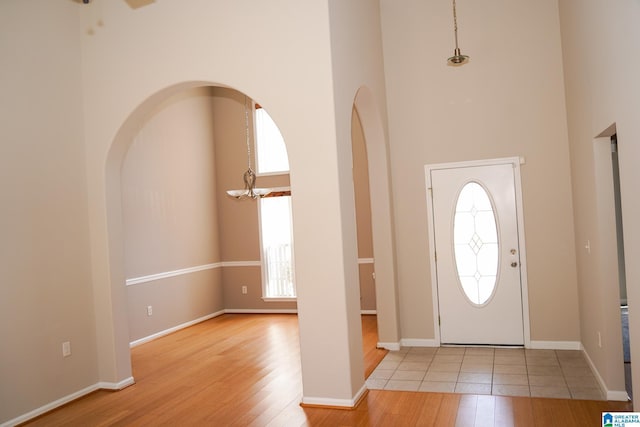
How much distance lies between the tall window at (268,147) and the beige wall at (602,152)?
4.40 m

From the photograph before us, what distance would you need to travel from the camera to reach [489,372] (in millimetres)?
4559

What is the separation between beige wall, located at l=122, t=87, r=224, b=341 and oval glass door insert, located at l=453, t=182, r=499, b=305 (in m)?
4.06

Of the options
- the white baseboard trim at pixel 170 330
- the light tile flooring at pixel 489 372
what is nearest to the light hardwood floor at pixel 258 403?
the light tile flooring at pixel 489 372

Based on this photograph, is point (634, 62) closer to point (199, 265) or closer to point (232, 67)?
point (232, 67)

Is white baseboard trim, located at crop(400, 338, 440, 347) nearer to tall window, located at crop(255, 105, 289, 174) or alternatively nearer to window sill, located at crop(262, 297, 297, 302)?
window sill, located at crop(262, 297, 297, 302)

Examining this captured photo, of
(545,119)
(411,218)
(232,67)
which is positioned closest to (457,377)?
(411,218)

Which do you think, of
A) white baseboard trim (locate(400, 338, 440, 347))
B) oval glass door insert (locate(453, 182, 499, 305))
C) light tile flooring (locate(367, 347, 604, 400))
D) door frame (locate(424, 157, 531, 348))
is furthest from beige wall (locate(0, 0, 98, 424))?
oval glass door insert (locate(453, 182, 499, 305))

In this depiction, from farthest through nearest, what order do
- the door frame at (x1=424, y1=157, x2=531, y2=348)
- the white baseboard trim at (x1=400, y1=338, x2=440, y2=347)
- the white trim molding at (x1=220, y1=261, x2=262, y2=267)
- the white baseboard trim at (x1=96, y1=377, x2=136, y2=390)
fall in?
the white trim molding at (x1=220, y1=261, x2=262, y2=267) < the white baseboard trim at (x1=400, y1=338, x2=440, y2=347) < the door frame at (x1=424, y1=157, x2=531, y2=348) < the white baseboard trim at (x1=96, y1=377, x2=136, y2=390)

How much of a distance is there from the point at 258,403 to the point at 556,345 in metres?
3.19

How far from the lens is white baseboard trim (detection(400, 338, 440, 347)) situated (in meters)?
5.57

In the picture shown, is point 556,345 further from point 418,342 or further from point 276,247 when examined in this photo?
point 276,247

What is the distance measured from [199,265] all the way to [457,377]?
15.3 ft

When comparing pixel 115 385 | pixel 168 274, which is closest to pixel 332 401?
pixel 115 385

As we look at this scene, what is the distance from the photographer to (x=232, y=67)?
426 cm
